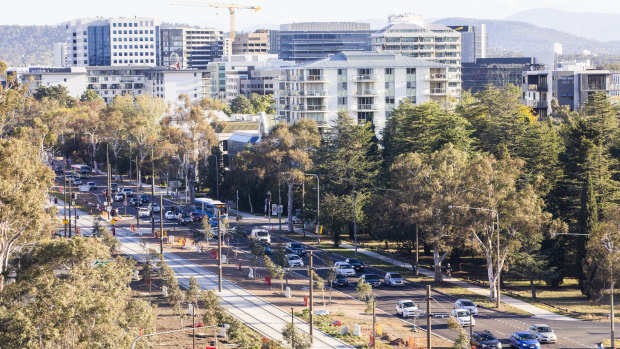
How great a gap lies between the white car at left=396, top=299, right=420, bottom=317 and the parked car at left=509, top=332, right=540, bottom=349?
978cm

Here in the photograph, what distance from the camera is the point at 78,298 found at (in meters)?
43.2

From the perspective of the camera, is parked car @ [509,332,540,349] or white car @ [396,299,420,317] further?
white car @ [396,299,420,317]

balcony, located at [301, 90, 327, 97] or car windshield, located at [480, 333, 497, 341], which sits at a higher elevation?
balcony, located at [301, 90, 327, 97]

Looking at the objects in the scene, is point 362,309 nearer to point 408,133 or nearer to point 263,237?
point 263,237

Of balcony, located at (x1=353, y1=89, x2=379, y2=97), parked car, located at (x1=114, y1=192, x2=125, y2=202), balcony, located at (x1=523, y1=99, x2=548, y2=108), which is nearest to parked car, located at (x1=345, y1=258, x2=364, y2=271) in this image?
parked car, located at (x1=114, y1=192, x2=125, y2=202)

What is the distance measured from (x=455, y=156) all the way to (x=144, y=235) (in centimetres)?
3909

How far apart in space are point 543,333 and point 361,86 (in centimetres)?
8174

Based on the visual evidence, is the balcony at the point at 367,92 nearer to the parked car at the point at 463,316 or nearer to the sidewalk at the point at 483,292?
the sidewalk at the point at 483,292

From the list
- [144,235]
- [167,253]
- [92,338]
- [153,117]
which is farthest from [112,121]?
[92,338]

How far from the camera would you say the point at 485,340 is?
186 ft

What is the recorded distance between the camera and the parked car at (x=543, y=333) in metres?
58.3

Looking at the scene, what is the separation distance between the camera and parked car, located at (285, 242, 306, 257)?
88.9m

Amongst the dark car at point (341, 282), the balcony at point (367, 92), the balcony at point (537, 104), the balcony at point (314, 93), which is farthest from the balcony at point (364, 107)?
the dark car at point (341, 282)

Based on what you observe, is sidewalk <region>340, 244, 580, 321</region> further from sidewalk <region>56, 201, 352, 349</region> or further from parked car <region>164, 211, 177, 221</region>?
parked car <region>164, 211, 177, 221</region>
